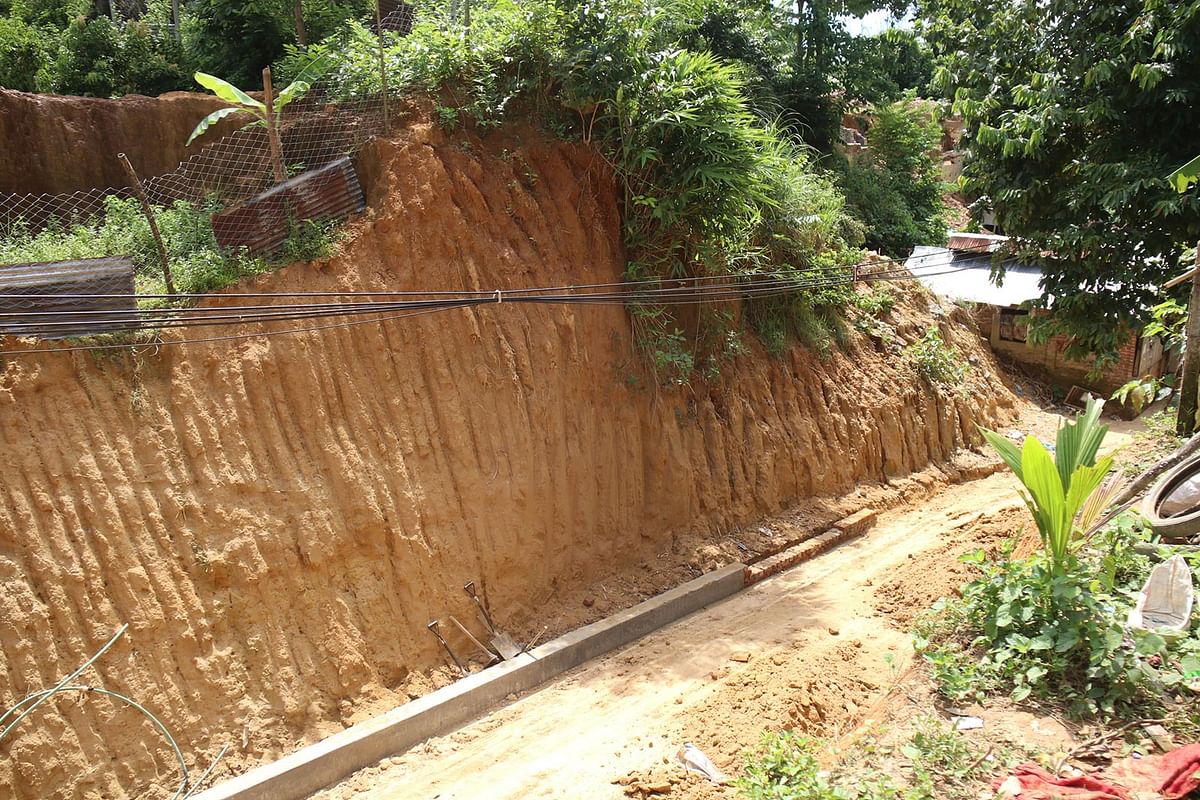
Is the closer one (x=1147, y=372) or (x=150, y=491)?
(x=150, y=491)

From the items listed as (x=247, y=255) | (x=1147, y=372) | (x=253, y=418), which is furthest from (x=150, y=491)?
(x=1147, y=372)

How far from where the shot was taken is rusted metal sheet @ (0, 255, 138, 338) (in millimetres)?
5758

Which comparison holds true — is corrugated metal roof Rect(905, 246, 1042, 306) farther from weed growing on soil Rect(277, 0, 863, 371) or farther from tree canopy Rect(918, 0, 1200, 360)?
weed growing on soil Rect(277, 0, 863, 371)

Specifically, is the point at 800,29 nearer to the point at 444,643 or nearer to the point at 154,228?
the point at 154,228

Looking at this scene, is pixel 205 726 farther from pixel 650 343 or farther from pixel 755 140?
pixel 755 140

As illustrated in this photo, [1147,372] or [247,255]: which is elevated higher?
[247,255]

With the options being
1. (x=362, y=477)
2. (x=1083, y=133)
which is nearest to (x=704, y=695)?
(x=362, y=477)

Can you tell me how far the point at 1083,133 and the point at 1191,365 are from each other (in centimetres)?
381

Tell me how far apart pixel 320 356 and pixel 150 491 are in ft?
5.50

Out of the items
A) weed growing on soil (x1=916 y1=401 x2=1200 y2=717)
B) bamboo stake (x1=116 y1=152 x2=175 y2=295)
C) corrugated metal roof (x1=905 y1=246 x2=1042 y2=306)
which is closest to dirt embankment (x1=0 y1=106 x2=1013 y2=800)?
bamboo stake (x1=116 y1=152 x2=175 y2=295)

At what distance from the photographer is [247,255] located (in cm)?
697

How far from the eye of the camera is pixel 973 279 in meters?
15.4

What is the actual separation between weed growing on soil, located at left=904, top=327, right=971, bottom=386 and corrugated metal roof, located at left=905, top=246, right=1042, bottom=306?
6.04 ft

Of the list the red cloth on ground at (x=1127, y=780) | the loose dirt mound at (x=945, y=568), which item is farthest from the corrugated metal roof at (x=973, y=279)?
the red cloth on ground at (x=1127, y=780)
